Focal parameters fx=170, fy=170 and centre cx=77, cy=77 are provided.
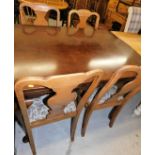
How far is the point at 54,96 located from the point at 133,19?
200 cm

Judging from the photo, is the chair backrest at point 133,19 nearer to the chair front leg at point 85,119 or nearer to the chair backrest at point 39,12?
the chair backrest at point 39,12

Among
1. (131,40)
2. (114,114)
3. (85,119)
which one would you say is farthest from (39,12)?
(114,114)

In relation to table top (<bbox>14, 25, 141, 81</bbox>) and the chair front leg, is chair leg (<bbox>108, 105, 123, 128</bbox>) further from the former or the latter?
table top (<bbox>14, 25, 141, 81</bbox>)

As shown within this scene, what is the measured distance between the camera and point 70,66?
1.31 metres

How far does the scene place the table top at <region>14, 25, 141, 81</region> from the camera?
4.07 ft

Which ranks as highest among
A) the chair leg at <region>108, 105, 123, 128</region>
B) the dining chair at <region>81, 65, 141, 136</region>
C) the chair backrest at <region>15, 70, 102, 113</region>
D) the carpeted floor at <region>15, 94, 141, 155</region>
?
the chair backrest at <region>15, 70, 102, 113</region>

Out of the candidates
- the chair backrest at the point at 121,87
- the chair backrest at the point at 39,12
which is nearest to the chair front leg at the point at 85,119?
the chair backrest at the point at 121,87

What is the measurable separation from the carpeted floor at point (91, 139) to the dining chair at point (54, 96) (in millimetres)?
112

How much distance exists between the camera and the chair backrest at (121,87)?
1.17m

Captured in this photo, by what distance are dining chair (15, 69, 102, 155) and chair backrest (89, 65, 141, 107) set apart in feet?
0.46

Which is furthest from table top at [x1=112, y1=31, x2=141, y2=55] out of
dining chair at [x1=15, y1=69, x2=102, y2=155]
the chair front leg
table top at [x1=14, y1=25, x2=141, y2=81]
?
dining chair at [x1=15, y1=69, x2=102, y2=155]
